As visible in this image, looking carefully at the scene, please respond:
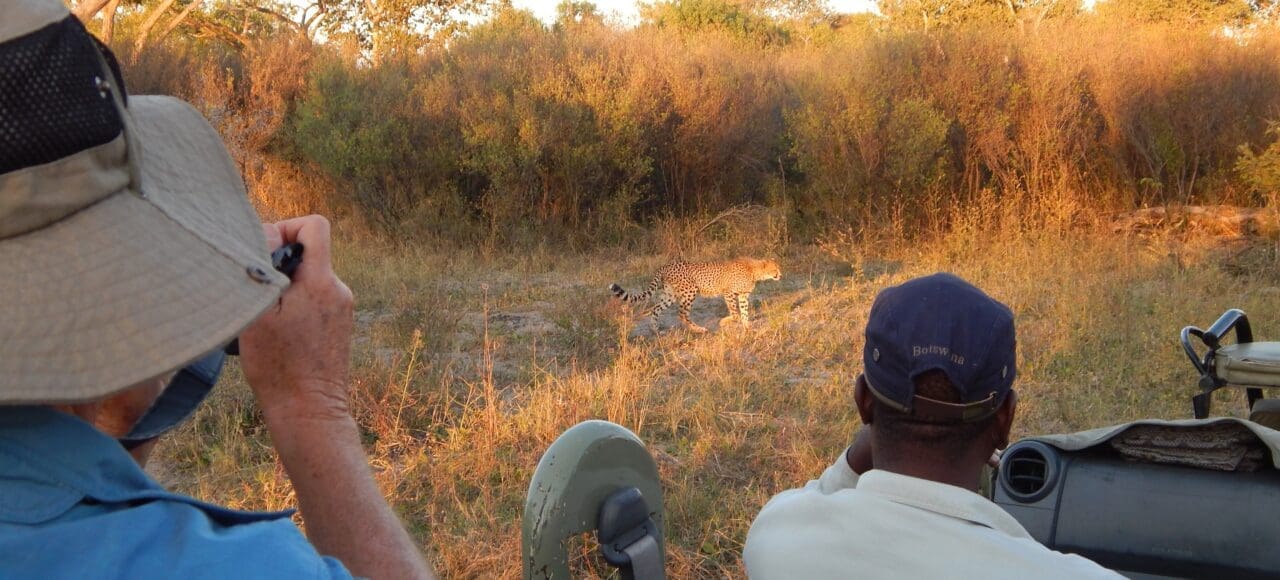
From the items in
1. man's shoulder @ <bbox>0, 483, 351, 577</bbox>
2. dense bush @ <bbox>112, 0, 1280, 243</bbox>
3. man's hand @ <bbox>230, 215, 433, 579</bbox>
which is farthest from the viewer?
dense bush @ <bbox>112, 0, 1280, 243</bbox>

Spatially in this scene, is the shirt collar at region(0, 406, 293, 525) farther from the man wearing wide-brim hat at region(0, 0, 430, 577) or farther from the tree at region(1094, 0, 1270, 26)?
the tree at region(1094, 0, 1270, 26)

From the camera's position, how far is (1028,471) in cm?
170

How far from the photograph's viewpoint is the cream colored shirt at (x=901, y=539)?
119 centimetres

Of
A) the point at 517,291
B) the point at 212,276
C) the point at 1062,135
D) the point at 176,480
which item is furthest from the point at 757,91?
the point at 212,276

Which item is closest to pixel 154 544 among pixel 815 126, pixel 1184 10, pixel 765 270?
pixel 765 270

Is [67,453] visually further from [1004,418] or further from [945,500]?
[1004,418]

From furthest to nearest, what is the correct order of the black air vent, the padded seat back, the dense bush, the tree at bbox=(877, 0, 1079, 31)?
the tree at bbox=(877, 0, 1079, 31) < the dense bush < the padded seat back < the black air vent

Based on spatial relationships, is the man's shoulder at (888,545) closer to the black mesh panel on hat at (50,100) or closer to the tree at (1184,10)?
the black mesh panel on hat at (50,100)

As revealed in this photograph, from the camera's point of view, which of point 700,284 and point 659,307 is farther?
point 659,307

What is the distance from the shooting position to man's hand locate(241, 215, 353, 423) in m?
1.02

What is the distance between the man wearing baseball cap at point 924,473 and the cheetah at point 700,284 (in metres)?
6.44

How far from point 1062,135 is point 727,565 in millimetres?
8751

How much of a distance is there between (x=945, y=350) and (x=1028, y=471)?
45 centimetres

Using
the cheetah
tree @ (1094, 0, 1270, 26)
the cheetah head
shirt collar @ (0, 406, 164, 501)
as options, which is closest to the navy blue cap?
shirt collar @ (0, 406, 164, 501)
